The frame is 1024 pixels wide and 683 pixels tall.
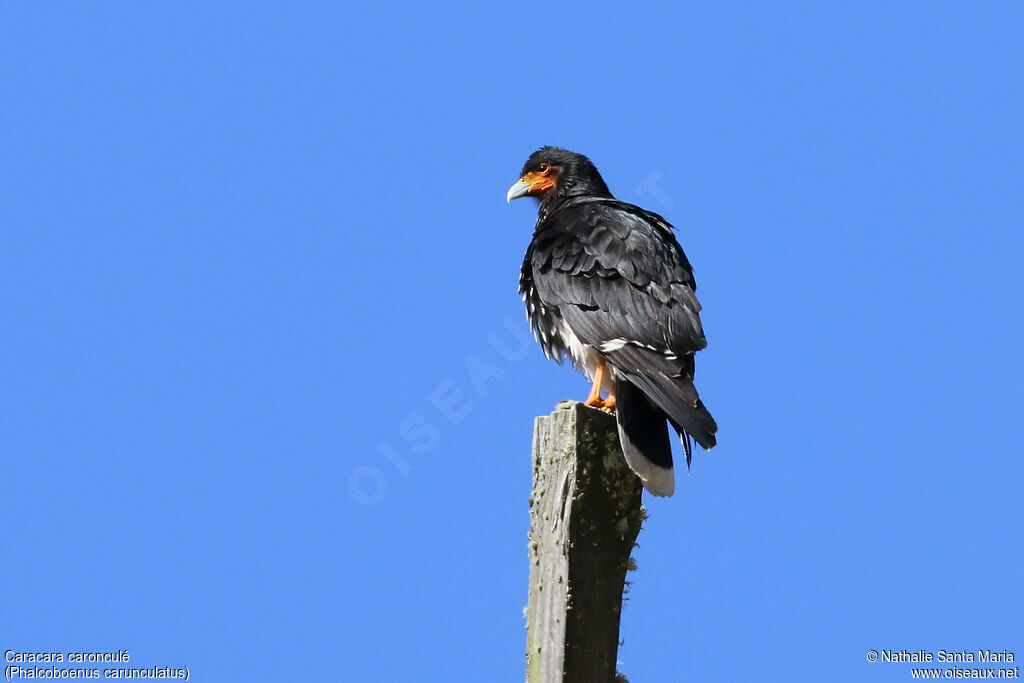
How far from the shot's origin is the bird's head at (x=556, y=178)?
6254mm

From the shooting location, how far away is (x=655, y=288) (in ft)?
14.9

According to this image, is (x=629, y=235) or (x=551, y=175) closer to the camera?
(x=629, y=235)

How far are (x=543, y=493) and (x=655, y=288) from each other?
1.36 meters

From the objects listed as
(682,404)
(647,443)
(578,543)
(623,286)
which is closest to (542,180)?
(623,286)

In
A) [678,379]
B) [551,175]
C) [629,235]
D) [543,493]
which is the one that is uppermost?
[551,175]

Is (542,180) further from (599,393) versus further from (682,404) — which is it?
(682,404)

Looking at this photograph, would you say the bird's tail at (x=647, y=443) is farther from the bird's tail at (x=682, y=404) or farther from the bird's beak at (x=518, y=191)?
the bird's beak at (x=518, y=191)

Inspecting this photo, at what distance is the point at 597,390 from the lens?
189 inches

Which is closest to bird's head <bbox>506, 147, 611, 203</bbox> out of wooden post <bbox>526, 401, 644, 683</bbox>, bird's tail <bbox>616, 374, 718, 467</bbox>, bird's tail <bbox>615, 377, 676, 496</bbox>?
bird's tail <bbox>616, 374, 718, 467</bbox>

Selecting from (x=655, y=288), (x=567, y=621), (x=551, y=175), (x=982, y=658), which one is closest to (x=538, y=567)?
(x=567, y=621)

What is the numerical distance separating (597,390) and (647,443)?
1156 mm

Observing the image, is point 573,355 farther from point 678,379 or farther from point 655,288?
point 678,379

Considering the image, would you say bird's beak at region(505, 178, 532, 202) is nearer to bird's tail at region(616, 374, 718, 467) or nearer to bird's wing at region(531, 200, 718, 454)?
bird's wing at region(531, 200, 718, 454)

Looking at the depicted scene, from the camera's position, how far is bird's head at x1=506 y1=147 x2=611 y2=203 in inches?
246
